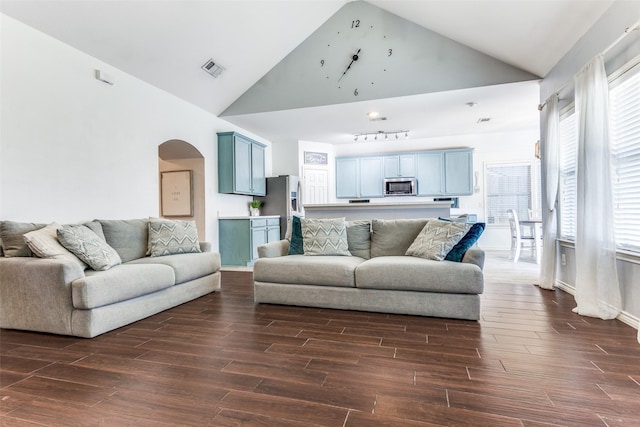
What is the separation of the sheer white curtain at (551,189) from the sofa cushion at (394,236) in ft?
5.38

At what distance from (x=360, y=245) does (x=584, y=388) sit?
224 cm

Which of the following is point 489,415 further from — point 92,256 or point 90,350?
point 92,256

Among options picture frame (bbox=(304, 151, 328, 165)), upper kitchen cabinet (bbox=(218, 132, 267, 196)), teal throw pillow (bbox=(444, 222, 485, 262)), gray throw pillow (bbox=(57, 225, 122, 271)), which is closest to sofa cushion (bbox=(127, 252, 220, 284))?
gray throw pillow (bbox=(57, 225, 122, 271))

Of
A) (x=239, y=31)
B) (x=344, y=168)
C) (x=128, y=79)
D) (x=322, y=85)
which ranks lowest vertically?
(x=344, y=168)

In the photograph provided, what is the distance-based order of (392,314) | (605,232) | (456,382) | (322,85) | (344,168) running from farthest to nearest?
1. (344,168)
2. (322,85)
3. (392,314)
4. (605,232)
5. (456,382)

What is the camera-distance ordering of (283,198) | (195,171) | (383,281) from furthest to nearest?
(283,198)
(195,171)
(383,281)

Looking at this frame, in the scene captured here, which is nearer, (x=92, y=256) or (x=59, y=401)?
(x=59, y=401)

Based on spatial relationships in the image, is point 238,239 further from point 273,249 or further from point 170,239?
point 273,249

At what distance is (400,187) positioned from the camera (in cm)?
754

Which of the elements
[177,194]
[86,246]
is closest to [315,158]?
[177,194]

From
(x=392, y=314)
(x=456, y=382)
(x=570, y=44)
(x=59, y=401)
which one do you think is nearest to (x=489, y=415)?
(x=456, y=382)

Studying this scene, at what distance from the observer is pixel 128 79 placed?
12.9ft

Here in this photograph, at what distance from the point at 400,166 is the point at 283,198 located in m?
2.91

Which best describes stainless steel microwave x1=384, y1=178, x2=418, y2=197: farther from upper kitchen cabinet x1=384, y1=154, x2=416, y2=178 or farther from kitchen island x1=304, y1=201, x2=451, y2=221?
kitchen island x1=304, y1=201, x2=451, y2=221
